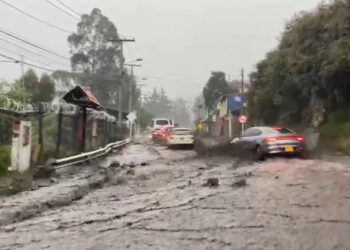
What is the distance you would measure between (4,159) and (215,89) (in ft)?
266

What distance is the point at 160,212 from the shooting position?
422 inches

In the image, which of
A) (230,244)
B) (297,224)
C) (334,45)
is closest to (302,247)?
(230,244)

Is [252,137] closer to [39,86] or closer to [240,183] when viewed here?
[240,183]

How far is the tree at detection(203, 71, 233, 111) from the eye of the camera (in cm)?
9538

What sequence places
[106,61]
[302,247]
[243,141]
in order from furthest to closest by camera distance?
[106,61], [243,141], [302,247]

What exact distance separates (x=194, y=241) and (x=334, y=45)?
84.1 feet

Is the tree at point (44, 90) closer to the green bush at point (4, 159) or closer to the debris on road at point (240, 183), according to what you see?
the green bush at point (4, 159)

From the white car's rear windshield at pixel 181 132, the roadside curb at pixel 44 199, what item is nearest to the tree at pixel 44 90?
the white car's rear windshield at pixel 181 132

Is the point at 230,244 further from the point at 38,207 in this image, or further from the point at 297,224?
the point at 38,207

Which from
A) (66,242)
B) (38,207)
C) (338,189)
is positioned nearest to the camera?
(66,242)

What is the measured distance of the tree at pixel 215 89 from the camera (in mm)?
95375

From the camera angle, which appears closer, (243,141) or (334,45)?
(243,141)

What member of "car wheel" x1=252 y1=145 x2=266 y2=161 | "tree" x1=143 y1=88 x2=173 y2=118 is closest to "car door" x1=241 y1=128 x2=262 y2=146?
"car wheel" x1=252 y1=145 x2=266 y2=161

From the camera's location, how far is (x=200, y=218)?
10016mm
